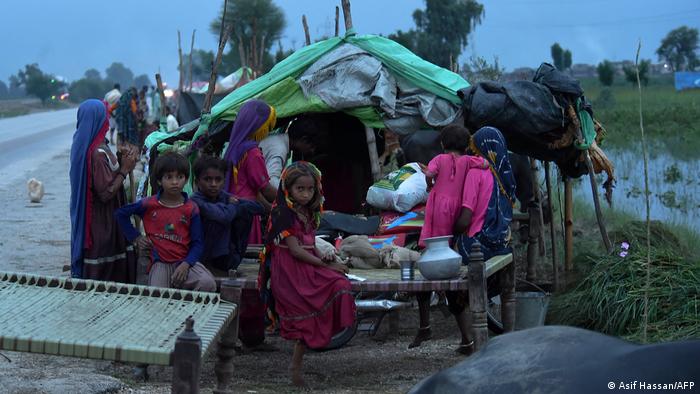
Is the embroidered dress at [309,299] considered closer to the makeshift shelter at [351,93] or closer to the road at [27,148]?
the makeshift shelter at [351,93]

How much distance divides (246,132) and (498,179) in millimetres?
1770

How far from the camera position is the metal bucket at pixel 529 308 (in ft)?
26.8

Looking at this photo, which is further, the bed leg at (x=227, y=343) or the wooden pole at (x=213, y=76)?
the wooden pole at (x=213, y=76)

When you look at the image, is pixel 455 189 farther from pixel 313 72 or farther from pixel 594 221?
pixel 594 221

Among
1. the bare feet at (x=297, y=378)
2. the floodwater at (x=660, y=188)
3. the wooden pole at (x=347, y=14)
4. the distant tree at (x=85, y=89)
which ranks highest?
the distant tree at (x=85, y=89)

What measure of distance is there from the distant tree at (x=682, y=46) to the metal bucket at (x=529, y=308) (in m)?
77.9

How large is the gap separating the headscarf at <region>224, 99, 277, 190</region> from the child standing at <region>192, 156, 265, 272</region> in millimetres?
499

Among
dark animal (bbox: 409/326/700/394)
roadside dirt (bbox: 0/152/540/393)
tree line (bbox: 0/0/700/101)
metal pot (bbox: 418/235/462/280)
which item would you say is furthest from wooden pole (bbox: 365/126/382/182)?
tree line (bbox: 0/0/700/101)

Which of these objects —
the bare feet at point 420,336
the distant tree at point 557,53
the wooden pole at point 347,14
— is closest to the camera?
the bare feet at point 420,336

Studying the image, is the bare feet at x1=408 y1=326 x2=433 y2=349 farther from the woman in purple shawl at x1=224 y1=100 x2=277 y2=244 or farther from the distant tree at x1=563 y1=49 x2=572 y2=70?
the distant tree at x1=563 y1=49 x2=572 y2=70

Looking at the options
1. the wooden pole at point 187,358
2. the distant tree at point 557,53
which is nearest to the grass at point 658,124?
the wooden pole at point 187,358

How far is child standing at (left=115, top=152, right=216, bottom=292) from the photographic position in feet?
20.8

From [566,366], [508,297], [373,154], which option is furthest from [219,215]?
[566,366]

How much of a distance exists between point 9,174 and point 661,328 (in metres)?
18.8
